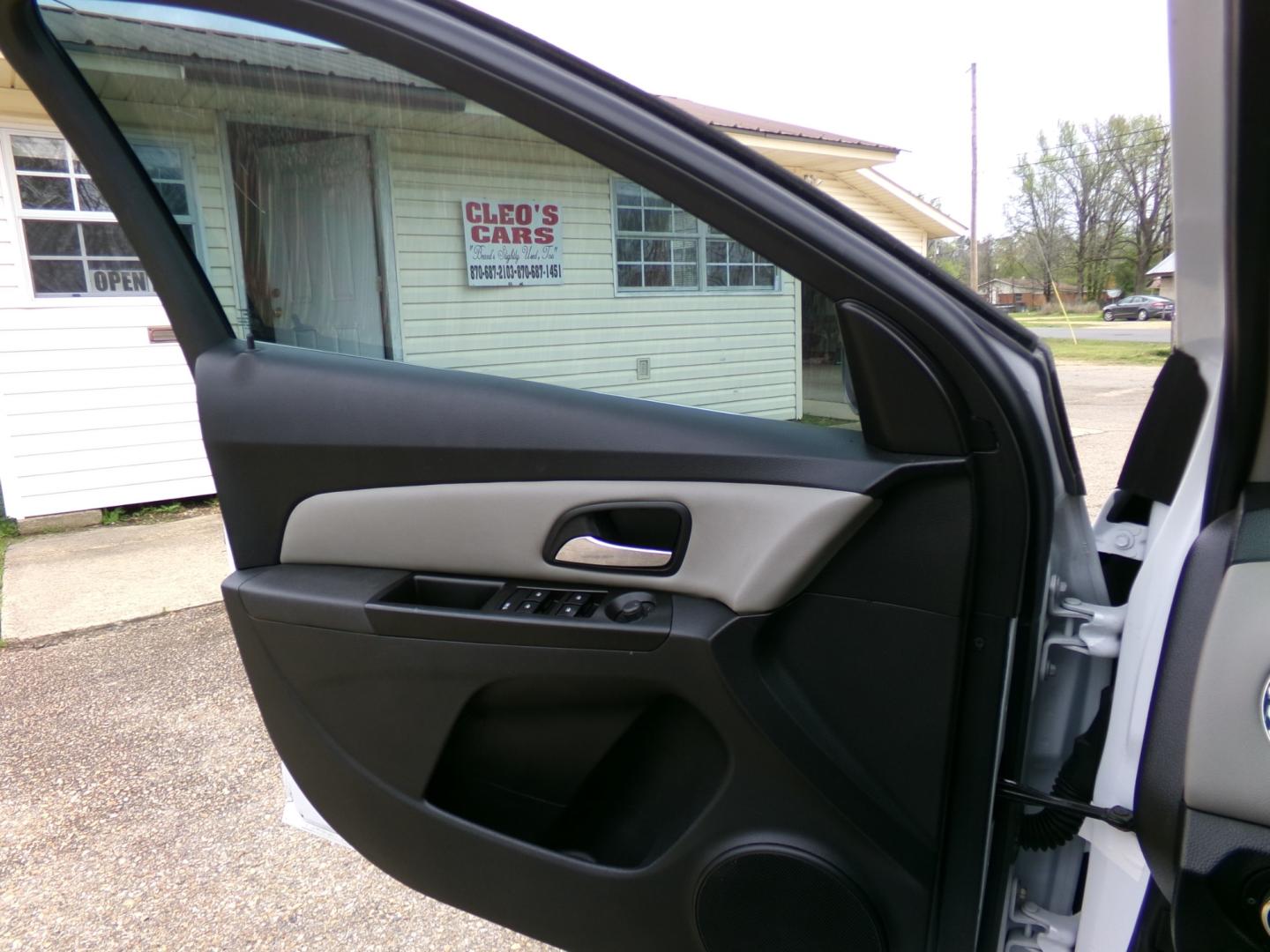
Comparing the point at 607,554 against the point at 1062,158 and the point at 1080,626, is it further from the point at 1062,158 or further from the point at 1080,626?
the point at 1062,158

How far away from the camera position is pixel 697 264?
1367 mm

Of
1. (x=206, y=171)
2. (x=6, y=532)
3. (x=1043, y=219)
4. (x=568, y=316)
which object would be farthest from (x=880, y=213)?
(x=206, y=171)

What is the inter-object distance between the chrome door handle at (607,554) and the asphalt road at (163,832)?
1.35m

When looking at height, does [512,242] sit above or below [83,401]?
above

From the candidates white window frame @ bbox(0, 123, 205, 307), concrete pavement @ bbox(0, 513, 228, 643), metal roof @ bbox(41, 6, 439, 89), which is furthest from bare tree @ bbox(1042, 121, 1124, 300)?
white window frame @ bbox(0, 123, 205, 307)

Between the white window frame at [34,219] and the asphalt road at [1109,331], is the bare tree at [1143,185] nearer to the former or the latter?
the asphalt road at [1109,331]

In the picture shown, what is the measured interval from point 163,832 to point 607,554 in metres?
2.20

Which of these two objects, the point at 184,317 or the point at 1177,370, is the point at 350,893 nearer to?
the point at 184,317

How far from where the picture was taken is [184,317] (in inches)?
63.5

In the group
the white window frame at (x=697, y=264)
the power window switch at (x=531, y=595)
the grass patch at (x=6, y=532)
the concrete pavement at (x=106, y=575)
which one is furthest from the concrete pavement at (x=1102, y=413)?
the grass patch at (x=6, y=532)

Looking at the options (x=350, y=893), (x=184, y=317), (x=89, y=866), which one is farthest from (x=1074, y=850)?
(x=89, y=866)

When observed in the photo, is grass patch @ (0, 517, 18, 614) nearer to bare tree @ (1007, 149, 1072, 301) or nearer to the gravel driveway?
the gravel driveway

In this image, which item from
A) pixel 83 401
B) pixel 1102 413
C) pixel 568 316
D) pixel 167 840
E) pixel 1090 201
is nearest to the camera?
pixel 568 316

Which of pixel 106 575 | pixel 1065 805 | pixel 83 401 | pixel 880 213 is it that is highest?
pixel 880 213
